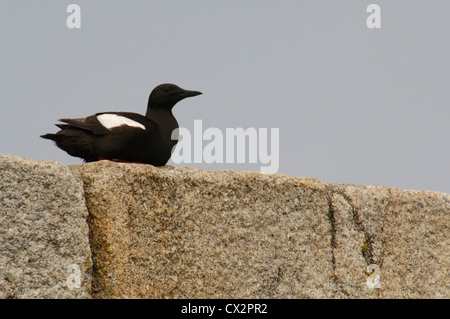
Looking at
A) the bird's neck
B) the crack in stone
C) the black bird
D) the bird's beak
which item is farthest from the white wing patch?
the crack in stone

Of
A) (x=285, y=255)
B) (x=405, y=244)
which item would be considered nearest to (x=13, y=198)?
(x=285, y=255)

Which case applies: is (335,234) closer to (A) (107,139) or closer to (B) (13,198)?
(A) (107,139)

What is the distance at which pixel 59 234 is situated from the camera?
11.8 ft

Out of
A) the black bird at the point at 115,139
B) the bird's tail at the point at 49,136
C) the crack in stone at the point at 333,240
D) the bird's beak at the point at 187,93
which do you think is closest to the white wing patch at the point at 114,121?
the black bird at the point at 115,139

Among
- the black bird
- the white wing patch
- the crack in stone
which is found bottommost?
the crack in stone

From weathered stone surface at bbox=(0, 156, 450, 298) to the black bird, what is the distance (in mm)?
349

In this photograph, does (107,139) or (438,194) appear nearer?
(107,139)

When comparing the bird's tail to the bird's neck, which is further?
the bird's neck

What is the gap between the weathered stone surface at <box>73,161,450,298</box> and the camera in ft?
12.3

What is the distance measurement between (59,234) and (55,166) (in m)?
0.39

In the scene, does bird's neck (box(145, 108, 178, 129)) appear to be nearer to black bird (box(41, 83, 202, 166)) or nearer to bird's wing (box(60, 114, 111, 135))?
black bird (box(41, 83, 202, 166))

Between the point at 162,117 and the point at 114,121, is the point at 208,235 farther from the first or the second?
the point at 162,117

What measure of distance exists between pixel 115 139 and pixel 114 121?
6.7 inches

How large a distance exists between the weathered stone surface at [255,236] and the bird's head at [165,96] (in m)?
0.99
